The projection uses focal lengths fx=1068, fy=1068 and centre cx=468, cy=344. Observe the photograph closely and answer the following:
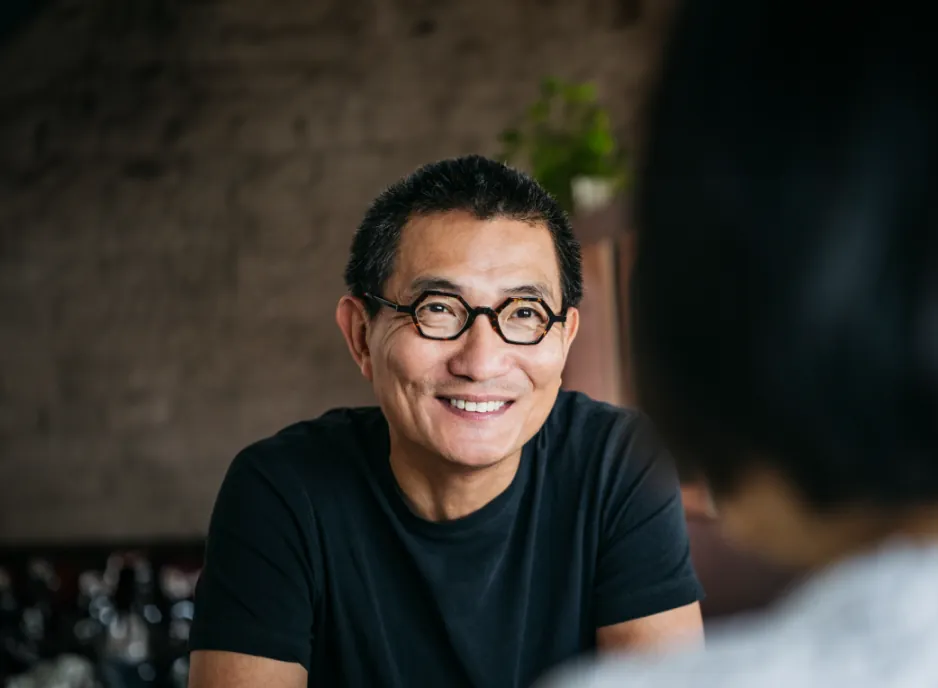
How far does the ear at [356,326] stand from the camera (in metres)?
1.64

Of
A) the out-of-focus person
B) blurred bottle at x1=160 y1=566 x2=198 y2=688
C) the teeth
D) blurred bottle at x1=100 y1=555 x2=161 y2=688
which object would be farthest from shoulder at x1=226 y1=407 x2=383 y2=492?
blurred bottle at x1=100 y1=555 x2=161 y2=688

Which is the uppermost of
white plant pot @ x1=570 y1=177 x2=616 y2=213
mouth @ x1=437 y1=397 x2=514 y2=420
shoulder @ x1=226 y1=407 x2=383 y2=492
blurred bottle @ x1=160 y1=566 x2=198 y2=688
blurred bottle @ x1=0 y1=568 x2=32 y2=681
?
white plant pot @ x1=570 y1=177 x2=616 y2=213

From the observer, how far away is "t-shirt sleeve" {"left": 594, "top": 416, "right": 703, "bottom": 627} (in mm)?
1553

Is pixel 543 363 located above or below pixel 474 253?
below

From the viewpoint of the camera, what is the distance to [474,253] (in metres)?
1.53

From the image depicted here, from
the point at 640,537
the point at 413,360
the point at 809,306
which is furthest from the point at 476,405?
the point at 809,306

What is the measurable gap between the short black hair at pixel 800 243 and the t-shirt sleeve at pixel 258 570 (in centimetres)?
104

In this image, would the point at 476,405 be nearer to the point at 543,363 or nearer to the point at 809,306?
the point at 543,363

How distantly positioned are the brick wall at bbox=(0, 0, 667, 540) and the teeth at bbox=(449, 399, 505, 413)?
277 cm

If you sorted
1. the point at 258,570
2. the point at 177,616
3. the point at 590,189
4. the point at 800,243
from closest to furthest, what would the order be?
the point at 800,243
the point at 258,570
the point at 590,189
the point at 177,616

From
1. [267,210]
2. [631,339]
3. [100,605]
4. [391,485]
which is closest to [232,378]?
[267,210]

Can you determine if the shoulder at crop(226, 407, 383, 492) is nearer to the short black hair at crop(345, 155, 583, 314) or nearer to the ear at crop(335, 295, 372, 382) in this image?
the ear at crop(335, 295, 372, 382)

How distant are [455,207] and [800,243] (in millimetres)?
1087

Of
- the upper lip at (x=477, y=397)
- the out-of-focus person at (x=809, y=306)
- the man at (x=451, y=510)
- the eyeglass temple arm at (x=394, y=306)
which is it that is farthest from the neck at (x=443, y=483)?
the out-of-focus person at (x=809, y=306)
